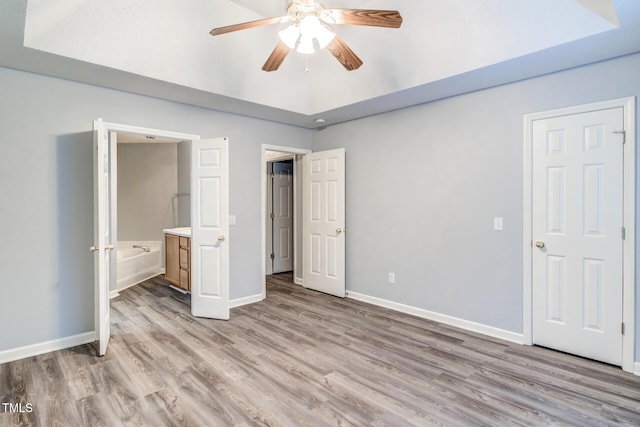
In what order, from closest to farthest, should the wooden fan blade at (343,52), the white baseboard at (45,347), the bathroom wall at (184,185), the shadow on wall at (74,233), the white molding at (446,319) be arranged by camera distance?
1. the wooden fan blade at (343,52)
2. the white baseboard at (45,347)
3. the shadow on wall at (74,233)
4. the white molding at (446,319)
5. the bathroom wall at (184,185)

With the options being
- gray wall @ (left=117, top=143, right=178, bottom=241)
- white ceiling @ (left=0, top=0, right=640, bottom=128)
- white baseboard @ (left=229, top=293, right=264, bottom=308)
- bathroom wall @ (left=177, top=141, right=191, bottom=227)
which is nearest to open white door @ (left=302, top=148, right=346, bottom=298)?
white baseboard @ (left=229, top=293, right=264, bottom=308)

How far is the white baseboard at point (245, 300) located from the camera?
424 centimetres

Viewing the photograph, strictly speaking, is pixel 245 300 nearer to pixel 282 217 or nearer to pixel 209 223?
pixel 209 223

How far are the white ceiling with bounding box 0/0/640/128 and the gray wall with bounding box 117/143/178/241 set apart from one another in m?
3.49

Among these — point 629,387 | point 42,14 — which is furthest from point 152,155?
point 629,387

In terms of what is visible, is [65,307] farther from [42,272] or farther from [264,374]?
[264,374]

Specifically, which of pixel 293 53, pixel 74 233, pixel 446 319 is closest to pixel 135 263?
pixel 74 233

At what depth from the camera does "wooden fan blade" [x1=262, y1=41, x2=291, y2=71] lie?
2558mm

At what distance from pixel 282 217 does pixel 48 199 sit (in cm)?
378

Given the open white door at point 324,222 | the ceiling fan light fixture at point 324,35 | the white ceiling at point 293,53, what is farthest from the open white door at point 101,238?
the open white door at point 324,222

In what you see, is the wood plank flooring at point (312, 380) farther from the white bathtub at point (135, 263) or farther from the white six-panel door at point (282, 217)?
the white six-panel door at point (282, 217)

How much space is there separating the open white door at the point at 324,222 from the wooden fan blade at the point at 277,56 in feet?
6.47

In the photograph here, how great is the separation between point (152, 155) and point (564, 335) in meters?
7.13

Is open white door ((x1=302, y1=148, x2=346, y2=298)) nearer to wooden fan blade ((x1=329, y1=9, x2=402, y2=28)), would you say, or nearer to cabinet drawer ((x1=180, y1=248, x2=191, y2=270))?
cabinet drawer ((x1=180, y1=248, x2=191, y2=270))
